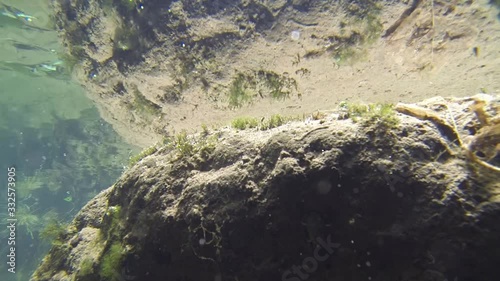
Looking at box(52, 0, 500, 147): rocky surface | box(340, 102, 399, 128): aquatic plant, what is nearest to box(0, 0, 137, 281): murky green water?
box(52, 0, 500, 147): rocky surface

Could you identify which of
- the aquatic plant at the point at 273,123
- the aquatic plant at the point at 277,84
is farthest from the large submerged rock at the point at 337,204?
the aquatic plant at the point at 277,84

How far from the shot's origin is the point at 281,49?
6.64 meters

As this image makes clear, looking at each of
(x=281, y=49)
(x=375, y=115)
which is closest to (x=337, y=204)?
(x=375, y=115)

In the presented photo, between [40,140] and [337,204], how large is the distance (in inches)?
1072

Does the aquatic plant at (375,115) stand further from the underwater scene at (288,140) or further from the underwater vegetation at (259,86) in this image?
the underwater vegetation at (259,86)

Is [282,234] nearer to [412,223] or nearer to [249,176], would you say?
[249,176]

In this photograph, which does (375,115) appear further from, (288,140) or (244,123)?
(244,123)

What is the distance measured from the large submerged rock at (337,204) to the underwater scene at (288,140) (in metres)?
0.01

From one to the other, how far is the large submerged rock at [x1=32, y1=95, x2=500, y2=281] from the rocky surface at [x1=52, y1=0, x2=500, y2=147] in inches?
139

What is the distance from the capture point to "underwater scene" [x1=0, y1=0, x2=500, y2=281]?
2.55 metres

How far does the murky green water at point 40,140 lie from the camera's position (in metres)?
13.8

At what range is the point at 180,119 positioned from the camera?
8.73 metres

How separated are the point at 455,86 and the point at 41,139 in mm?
26832

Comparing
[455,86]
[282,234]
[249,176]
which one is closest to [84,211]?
[249,176]
